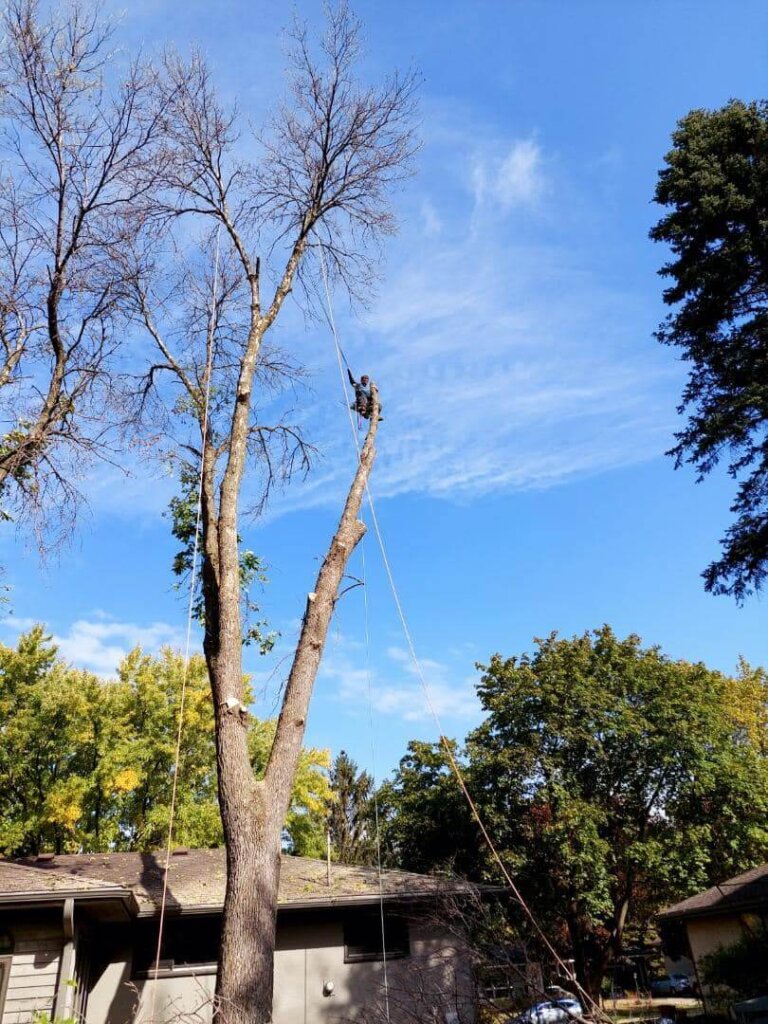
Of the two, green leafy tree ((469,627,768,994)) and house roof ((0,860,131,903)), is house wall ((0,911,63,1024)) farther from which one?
green leafy tree ((469,627,768,994))

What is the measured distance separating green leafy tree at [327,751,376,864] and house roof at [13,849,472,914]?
1771 cm

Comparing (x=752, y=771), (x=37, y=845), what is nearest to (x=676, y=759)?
(x=752, y=771)

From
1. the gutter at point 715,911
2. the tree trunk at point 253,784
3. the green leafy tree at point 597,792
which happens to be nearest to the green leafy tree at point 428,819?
the green leafy tree at point 597,792

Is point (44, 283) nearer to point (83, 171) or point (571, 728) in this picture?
point (83, 171)

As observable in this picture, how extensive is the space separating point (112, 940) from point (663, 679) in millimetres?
14642

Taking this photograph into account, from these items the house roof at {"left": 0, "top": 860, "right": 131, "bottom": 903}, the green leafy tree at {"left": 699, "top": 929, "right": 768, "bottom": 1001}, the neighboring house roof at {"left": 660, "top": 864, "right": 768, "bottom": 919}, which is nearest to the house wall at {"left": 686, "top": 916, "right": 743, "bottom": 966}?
the green leafy tree at {"left": 699, "top": 929, "right": 768, "bottom": 1001}

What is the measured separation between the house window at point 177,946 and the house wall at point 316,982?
120 mm

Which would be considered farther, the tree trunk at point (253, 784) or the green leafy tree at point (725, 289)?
the green leafy tree at point (725, 289)

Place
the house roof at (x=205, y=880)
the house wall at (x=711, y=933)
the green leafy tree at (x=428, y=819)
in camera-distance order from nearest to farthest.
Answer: the house roof at (x=205, y=880), the house wall at (x=711, y=933), the green leafy tree at (x=428, y=819)

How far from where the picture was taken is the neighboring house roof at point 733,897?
14.5m

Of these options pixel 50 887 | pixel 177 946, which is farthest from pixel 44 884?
pixel 177 946

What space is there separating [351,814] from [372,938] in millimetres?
22911

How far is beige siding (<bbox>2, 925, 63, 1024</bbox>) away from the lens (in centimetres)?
762

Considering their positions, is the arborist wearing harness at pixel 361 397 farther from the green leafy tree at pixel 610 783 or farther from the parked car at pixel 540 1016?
the green leafy tree at pixel 610 783
